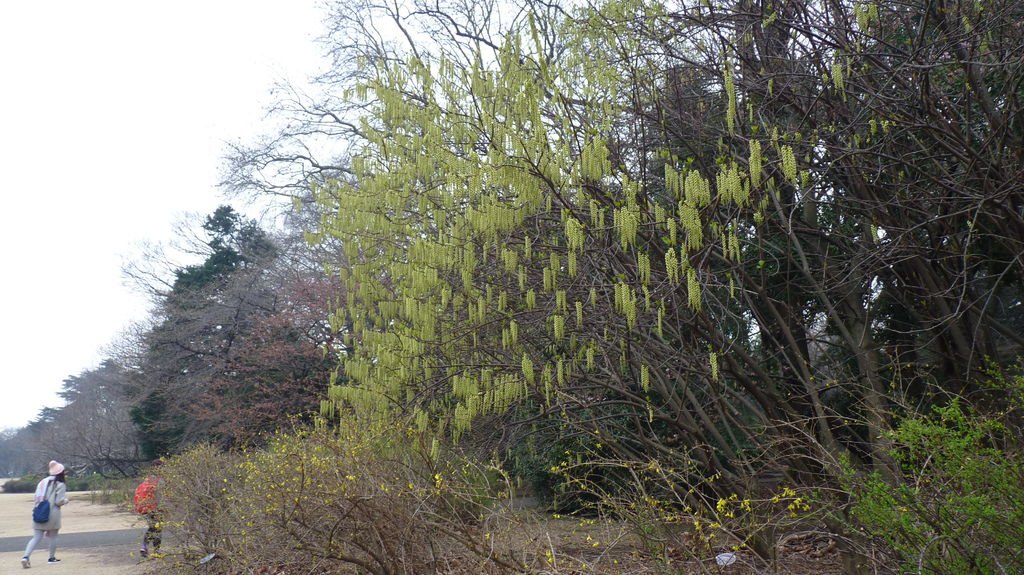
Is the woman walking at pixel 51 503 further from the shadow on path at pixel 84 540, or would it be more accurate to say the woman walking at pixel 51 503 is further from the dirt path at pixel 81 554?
the shadow on path at pixel 84 540

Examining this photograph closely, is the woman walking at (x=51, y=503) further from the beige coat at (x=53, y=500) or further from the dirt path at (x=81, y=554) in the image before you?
the dirt path at (x=81, y=554)

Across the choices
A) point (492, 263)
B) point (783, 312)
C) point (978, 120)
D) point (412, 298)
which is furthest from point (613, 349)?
point (978, 120)

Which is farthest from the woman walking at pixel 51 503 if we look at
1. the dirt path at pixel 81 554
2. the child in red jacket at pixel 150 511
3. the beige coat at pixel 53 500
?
the child in red jacket at pixel 150 511

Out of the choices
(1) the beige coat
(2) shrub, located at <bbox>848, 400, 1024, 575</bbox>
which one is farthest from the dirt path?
(2) shrub, located at <bbox>848, 400, 1024, 575</bbox>

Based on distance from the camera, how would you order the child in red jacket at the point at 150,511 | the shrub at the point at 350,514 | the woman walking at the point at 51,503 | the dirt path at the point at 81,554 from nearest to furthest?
1. the shrub at the point at 350,514
2. the child in red jacket at the point at 150,511
3. the dirt path at the point at 81,554
4. the woman walking at the point at 51,503

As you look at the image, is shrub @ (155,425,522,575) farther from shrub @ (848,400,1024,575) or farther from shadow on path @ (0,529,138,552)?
shadow on path @ (0,529,138,552)

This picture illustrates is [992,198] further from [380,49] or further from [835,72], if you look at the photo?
[380,49]

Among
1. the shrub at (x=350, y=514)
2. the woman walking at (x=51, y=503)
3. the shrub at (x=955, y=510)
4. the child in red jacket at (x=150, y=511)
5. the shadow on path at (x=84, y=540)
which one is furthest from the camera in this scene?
the shadow on path at (x=84, y=540)

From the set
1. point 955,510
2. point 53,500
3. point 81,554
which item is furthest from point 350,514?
point 81,554

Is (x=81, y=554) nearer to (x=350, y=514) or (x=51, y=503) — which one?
(x=51, y=503)

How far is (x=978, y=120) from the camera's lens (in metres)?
7.17

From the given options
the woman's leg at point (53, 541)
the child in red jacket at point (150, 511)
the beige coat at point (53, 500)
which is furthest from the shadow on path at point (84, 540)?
the child in red jacket at point (150, 511)

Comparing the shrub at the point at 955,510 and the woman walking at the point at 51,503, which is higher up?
the woman walking at the point at 51,503

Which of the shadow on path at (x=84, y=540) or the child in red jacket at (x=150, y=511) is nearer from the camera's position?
the child in red jacket at (x=150, y=511)
